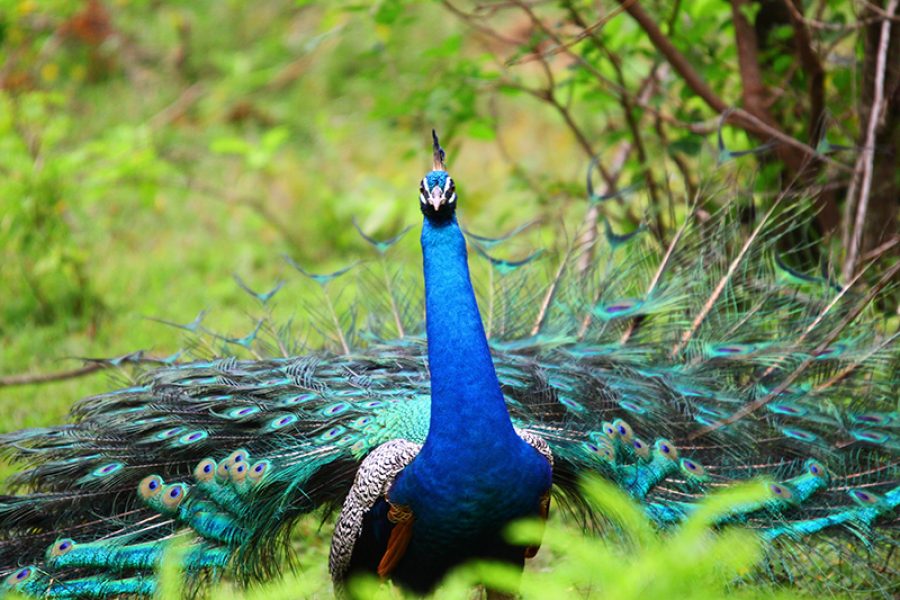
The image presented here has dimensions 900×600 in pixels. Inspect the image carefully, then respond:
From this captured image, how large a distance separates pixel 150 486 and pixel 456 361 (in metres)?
0.90

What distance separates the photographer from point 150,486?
286cm

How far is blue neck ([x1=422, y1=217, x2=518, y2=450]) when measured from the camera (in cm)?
268

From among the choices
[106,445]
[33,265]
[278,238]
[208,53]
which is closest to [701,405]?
[106,445]

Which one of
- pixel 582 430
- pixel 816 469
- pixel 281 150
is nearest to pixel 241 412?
pixel 582 430

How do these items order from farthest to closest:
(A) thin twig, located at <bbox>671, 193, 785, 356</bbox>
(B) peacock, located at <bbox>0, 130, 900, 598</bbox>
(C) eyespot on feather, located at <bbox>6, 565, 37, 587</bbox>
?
(A) thin twig, located at <bbox>671, 193, 785, 356</bbox> < (B) peacock, located at <bbox>0, 130, 900, 598</bbox> < (C) eyespot on feather, located at <bbox>6, 565, 37, 587</bbox>

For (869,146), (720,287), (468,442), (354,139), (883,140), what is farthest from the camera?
(354,139)

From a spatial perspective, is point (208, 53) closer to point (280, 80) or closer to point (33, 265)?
point (280, 80)

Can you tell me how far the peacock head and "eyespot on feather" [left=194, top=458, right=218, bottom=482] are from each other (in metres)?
0.89

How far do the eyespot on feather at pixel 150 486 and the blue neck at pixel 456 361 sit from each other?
2.41 feet

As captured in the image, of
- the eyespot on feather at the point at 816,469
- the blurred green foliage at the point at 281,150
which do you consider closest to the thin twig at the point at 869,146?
the blurred green foliage at the point at 281,150

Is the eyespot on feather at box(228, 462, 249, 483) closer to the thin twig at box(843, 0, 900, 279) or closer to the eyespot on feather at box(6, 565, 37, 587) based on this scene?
the eyespot on feather at box(6, 565, 37, 587)

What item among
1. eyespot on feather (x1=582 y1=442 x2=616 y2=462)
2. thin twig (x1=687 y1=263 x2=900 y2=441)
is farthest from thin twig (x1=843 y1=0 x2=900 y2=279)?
eyespot on feather (x1=582 y1=442 x2=616 y2=462)

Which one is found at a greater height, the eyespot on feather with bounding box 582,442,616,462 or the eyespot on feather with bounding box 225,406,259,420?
the eyespot on feather with bounding box 225,406,259,420

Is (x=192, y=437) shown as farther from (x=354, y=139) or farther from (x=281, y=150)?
(x=354, y=139)
